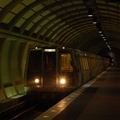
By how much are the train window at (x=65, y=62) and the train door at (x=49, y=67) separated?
445 mm

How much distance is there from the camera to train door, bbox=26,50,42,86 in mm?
13586

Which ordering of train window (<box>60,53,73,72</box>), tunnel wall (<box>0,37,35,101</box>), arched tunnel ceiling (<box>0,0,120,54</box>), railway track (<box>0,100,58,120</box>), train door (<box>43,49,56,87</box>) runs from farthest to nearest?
tunnel wall (<box>0,37,35,101</box>), arched tunnel ceiling (<box>0,0,120,54</box>), train window (<box>60,53,73,72</box>), train door (<box>43,49,56,87</box>), railway track (<box>0,100,58,120</box>)

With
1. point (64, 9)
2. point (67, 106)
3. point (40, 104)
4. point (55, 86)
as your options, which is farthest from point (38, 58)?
point (64, 9)

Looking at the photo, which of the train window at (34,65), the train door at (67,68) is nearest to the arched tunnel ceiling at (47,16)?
the train window at (34,65)

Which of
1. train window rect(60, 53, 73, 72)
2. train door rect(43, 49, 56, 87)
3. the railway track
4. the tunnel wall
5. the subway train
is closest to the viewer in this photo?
the railway track

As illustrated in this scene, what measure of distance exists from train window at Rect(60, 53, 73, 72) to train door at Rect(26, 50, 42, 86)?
46.2 inches

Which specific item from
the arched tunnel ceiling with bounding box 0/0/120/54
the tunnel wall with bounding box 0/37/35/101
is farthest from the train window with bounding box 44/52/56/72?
the tunnel wall with bounding box 0/37/35/101

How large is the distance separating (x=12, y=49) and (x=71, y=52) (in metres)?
6.13

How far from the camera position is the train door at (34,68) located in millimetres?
13586

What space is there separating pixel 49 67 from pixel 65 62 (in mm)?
922

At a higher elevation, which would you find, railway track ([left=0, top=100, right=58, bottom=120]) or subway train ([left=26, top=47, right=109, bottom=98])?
subway train ([left=26, top=47, right=109, bottom=98])

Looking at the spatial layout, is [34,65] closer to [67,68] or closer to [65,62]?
[65,62]

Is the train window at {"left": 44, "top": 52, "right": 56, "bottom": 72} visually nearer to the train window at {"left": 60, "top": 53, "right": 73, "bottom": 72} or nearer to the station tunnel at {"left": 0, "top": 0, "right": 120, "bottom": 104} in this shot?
the train window at {"left": 60, "top": 53, "right": 73, "bottom": 72}

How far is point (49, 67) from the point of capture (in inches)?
545
